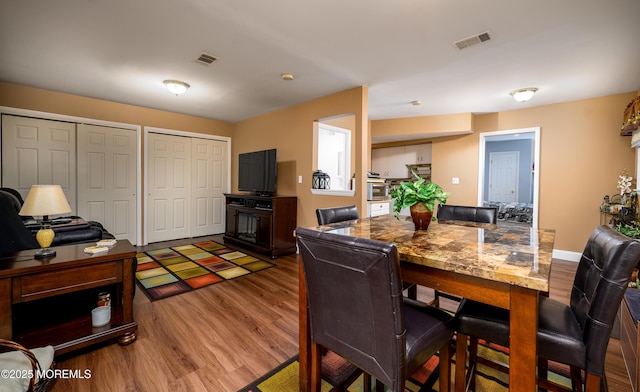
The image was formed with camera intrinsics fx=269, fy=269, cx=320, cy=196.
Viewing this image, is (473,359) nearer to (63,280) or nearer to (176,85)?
(63,280)

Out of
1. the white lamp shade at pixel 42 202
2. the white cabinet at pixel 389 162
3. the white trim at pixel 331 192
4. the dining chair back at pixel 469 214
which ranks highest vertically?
the white cabinet at pixel 389 162

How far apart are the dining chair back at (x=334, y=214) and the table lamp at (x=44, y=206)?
177 centimetres

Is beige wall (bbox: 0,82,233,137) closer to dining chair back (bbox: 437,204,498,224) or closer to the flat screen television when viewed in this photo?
the flat screen television

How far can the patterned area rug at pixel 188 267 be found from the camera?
9.75 feet

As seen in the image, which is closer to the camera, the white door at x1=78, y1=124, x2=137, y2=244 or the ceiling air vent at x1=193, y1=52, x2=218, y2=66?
the ceiling air vent at x1=193, y1=52, x2=218, y2=66

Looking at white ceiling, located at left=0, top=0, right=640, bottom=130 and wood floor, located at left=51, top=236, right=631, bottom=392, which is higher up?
white ceiling, located at left=0, top=0, right=640, bottom=130

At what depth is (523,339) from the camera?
3.03 feet

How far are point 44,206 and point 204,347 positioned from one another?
4.66 feet

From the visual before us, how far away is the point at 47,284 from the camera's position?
5.50 ft

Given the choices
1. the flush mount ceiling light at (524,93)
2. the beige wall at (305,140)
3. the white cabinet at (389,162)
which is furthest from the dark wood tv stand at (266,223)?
the flush mount ceiling light at (524,93)

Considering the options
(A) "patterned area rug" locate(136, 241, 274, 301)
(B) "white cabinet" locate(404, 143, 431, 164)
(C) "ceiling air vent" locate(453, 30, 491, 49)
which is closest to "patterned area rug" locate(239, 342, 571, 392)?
(A) "patterned area rug" locate(136, 241, 274, 301)

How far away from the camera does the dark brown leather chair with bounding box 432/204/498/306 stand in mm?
2240

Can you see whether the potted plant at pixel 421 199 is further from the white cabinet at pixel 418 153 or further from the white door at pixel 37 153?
the white door at pixel 37 153

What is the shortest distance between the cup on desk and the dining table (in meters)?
1.52
